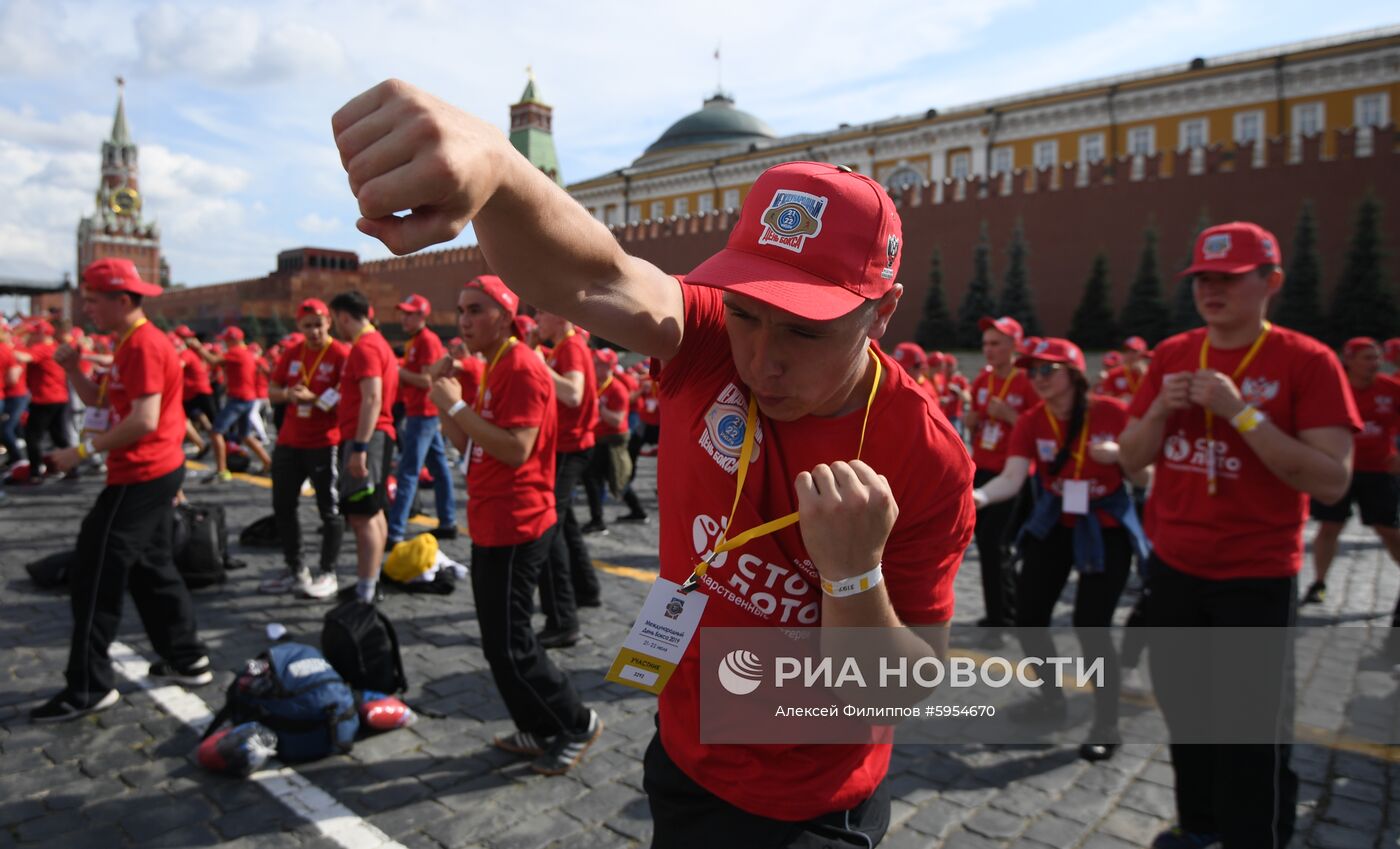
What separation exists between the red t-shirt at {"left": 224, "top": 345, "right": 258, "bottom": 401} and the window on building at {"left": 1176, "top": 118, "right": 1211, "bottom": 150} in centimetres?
4303

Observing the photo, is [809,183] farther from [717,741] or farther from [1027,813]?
[1027,813]

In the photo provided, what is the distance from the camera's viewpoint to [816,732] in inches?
70.6

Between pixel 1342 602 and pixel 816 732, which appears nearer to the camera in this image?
pixel 816 732

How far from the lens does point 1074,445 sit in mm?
5051

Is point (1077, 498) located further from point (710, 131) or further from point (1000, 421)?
point (710, 131)

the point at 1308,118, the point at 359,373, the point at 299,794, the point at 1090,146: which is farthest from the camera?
the point at 1090,146

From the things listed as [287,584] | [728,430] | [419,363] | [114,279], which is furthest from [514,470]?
[419,363]

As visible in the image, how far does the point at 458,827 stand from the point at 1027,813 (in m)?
2.47

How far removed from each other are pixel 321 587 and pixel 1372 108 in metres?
47.7

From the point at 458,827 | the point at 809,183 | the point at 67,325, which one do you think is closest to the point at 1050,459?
the point at 458,827

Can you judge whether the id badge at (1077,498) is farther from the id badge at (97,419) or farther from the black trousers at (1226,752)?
the id badge at (97,419)

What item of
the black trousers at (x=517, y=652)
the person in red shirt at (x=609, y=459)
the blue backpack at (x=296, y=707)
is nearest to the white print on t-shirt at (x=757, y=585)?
the black trousers at (x=517, y=652)

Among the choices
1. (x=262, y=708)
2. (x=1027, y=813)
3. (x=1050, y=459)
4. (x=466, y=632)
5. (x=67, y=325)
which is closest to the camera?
(x=1027, y=813)

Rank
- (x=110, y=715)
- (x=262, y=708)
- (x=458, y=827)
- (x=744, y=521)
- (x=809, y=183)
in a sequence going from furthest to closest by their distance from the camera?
(x=110, y=715) → (x=262, y=708) → (x=458, y=827) → (x=744, y=521) → (x=809, y=183)
